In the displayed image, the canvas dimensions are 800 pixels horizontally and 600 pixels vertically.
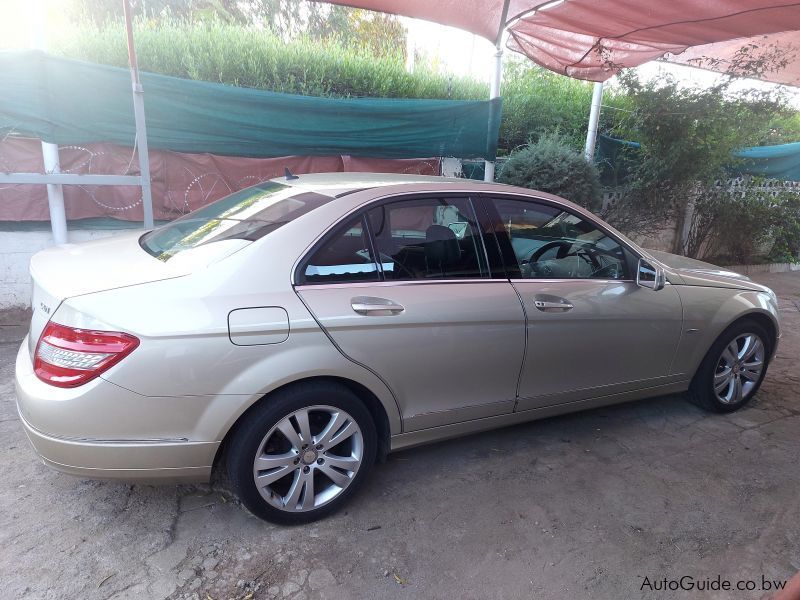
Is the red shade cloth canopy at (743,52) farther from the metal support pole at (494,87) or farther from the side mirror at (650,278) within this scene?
the side mirror at (650,278)

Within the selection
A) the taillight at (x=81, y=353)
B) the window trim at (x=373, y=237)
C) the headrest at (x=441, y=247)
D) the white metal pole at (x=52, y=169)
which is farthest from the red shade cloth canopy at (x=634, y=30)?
the taillight at (x=81, y=353)

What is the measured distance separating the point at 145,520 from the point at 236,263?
131 centimetres

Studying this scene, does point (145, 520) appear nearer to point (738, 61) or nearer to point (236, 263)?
point (236, 263)

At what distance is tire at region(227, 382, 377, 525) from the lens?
2.43m

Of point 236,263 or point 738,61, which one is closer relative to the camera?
point 236,263

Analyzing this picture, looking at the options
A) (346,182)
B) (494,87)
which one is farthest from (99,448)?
(494,87)

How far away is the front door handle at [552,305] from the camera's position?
10.1ft

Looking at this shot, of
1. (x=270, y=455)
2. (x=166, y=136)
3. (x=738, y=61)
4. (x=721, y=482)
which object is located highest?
(x=738, y=61)

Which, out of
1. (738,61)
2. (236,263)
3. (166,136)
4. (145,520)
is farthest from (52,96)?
(738,61)

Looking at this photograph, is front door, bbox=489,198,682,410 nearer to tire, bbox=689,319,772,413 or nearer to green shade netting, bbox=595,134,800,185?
tire, bbox=689,319,772,413

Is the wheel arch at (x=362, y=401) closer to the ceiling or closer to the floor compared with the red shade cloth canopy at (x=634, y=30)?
closer to the floor

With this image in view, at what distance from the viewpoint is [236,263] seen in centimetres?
244

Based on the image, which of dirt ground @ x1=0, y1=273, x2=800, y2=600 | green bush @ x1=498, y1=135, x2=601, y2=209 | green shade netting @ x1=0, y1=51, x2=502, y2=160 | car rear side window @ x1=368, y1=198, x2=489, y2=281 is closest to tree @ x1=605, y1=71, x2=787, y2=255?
green bush @ x1=498, y1=135, x2=601, y2=209

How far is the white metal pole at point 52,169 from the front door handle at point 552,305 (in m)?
4.47
